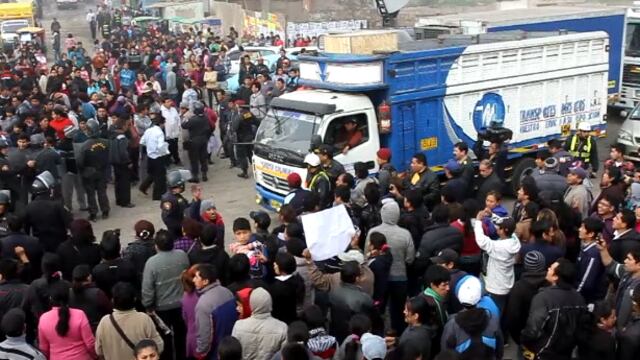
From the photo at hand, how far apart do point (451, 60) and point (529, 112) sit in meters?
2.17

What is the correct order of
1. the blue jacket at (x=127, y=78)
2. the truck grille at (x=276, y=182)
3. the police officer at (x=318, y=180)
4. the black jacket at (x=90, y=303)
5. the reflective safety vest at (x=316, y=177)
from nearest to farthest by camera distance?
the black jacket at (x=90, y=303), the police officer at (x=318, y=180), the reflective safety vest at (x=316, y=177), the truck grille at (x=276, y=182), the blue jacket at (x=127, y=78)

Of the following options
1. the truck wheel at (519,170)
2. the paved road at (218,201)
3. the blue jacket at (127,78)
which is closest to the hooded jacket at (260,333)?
the paved road at (218,201)

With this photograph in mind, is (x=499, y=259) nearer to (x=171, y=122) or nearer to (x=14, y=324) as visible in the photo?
(x=14, y=324)

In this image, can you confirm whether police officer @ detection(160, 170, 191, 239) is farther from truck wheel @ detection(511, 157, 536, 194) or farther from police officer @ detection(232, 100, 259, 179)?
truck wheel @ detection(511, 157, 536, 194)

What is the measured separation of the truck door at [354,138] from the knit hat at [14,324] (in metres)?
6.09

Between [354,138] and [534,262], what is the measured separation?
510cm

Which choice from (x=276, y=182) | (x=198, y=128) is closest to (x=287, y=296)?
(x=276, y=182)

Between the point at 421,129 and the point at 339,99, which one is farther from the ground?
the point at 339,99

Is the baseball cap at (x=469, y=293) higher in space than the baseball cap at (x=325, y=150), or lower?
lower

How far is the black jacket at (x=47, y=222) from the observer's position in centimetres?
916

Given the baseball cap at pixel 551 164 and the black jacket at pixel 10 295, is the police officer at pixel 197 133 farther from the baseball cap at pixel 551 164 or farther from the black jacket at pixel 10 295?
the black jacket at pixel 10 295

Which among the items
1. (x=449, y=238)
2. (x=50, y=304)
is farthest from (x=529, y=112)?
(x=50, y=304)

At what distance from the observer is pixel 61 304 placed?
589 centimetres

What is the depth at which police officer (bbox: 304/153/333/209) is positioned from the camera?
9.65 metres
